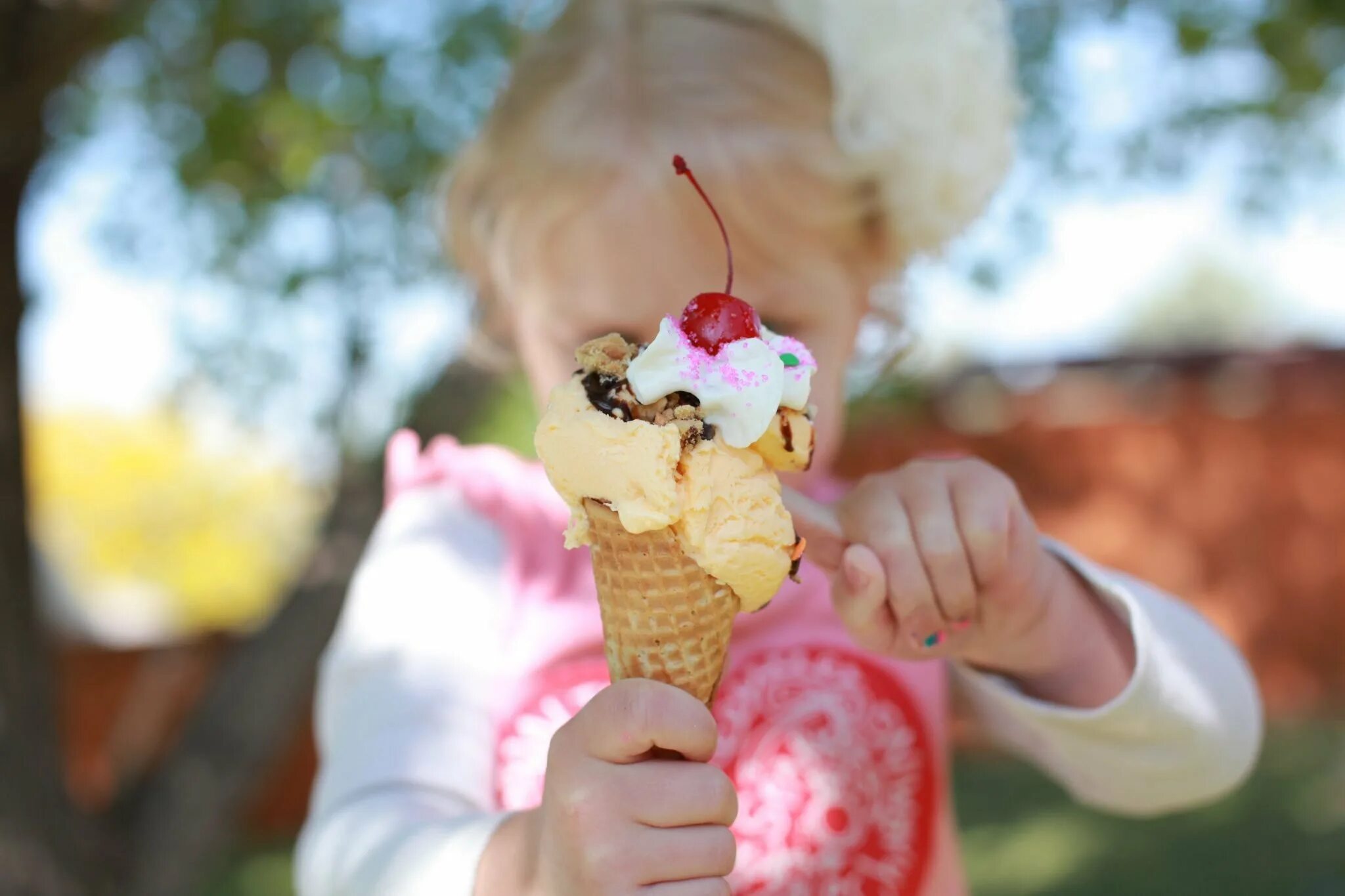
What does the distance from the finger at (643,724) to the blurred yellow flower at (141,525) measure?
2123 centimetres

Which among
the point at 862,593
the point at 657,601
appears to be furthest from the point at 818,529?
the point at 657,601

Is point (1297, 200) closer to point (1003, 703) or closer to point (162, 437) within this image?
point (1003, 703)

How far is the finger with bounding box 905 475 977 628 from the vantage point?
1030 millimetres

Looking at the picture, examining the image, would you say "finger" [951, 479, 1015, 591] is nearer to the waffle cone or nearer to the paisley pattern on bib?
the waffle cone

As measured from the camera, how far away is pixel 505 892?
973mm

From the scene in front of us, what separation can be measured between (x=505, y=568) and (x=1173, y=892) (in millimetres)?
4617

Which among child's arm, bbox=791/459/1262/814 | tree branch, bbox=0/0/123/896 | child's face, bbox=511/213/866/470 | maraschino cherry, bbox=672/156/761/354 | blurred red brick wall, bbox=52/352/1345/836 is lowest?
blurred red brick wall, bbox=52/352/1345/836

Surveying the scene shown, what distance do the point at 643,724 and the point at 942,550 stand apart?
345 millimetres

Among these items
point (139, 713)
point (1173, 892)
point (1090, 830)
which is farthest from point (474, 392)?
point (139, 713)

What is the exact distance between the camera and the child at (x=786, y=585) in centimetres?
123

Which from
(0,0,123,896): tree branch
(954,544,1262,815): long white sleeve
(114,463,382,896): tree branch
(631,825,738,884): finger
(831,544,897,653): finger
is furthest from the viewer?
(114,463,382,896): tree branch

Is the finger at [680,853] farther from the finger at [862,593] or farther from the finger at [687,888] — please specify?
the finger at [862,593]

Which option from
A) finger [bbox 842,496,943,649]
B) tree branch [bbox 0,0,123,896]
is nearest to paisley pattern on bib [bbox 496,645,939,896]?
finger [bbox 842,496,943,649]

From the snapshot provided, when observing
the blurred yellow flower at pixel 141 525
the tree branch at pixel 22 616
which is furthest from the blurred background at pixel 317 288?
the blurred yellow flower at pixel 141 525
